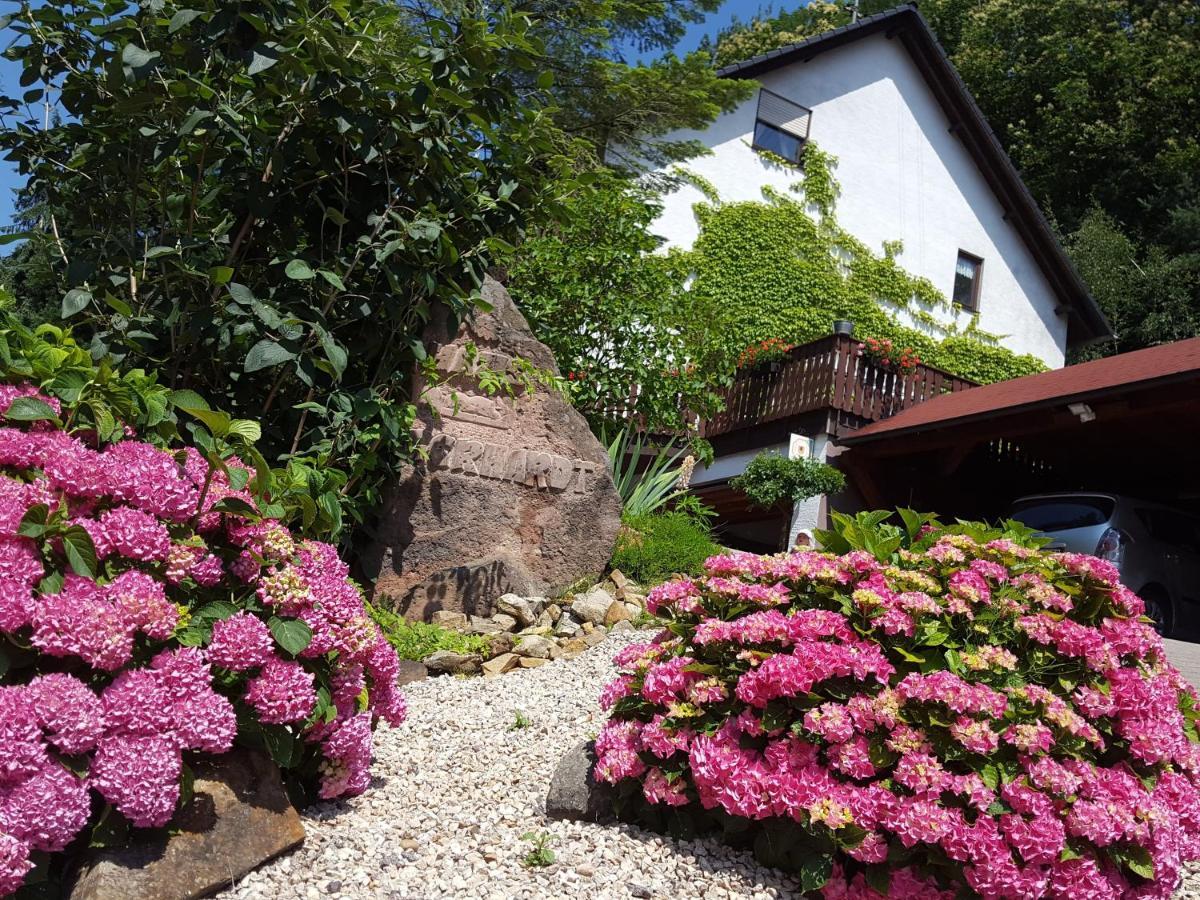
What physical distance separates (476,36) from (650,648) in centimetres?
292

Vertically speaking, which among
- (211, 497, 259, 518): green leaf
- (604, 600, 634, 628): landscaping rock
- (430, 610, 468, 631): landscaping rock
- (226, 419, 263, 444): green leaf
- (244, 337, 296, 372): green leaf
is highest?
(244, 337, 296, 372): green leaf

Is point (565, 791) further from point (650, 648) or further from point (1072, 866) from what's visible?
point (1072, 866)

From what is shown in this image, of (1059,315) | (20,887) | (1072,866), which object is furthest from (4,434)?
(1059,315)

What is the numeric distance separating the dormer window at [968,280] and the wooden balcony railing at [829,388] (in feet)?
17.0

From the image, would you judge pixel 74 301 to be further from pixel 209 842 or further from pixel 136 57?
pixel 209 842

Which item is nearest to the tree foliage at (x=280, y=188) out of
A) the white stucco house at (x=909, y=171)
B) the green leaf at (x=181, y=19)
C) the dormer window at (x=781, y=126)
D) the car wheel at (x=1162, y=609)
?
the green leaf at (x=181, y=19)

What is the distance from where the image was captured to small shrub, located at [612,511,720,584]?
23.6ft

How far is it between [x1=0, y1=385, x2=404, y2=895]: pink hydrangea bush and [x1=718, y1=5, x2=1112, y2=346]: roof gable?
1623 cm

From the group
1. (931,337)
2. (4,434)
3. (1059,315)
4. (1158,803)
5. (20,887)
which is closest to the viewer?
(20,887)

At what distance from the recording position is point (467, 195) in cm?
538

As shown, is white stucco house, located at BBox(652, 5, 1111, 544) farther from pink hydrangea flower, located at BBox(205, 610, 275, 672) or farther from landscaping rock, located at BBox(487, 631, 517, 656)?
pink hydrangea flower, located at BBox(205, 610, 275, 672)

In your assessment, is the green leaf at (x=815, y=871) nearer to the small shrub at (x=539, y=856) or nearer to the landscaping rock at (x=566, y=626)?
the small shrub at (x=539, y=856)

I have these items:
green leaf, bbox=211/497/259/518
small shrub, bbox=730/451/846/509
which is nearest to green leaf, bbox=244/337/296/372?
green leaf, bbox=211/497/259/518

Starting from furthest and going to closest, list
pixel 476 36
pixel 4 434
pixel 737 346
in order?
1. pixel 737 346
2. pixel 476 36
3. pixel 4 434
